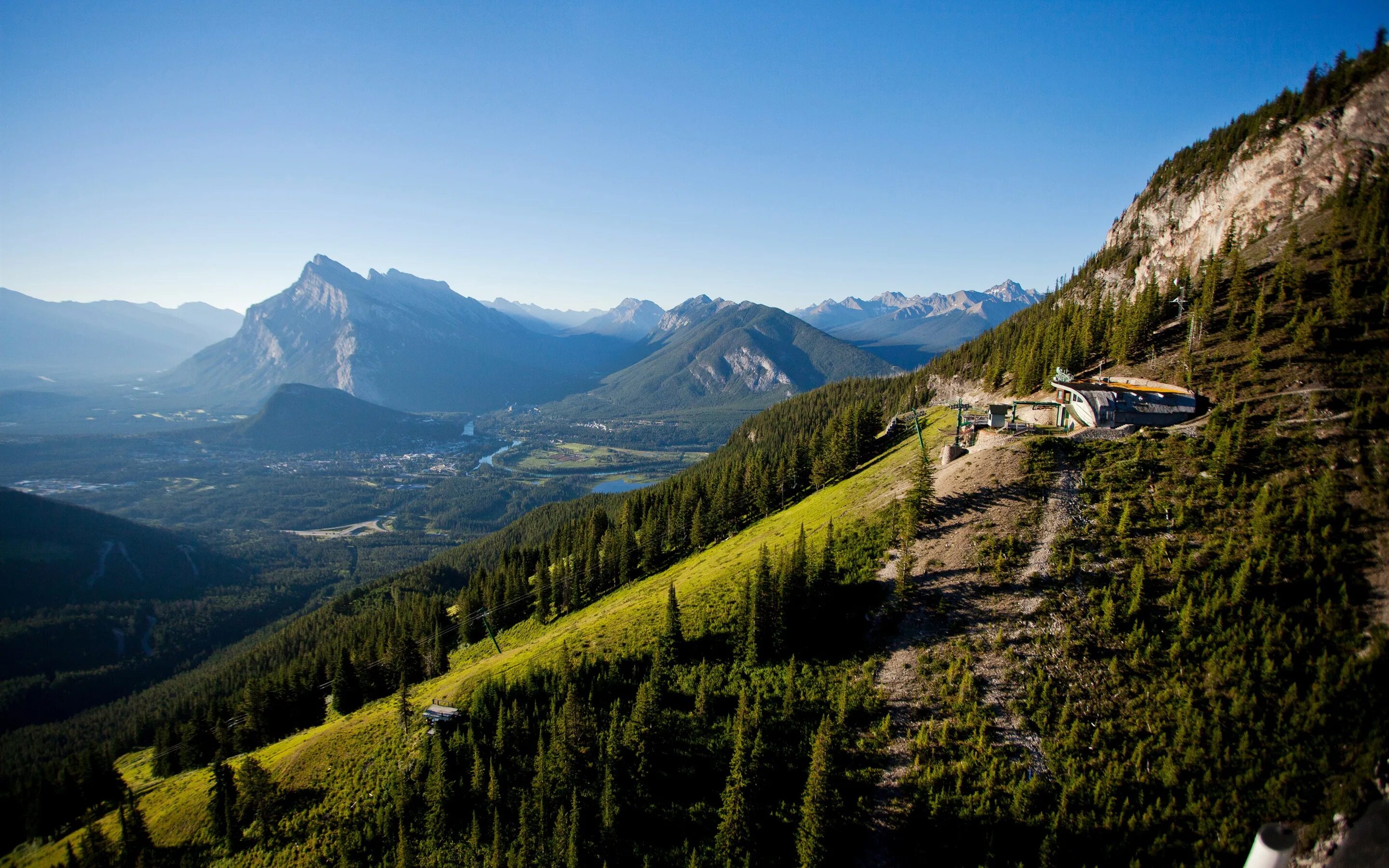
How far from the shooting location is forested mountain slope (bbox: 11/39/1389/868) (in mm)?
32125

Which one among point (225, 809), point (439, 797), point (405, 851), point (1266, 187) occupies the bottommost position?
point (225, 809)

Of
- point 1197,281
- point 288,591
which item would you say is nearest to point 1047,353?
point 1197,281

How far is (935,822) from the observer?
33406mm

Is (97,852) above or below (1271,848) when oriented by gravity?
below

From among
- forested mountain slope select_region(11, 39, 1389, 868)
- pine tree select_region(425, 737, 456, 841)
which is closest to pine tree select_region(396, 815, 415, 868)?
forested mountain slope select_region(11, 39, 1389, 868)

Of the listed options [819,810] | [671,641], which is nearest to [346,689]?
[671,641]

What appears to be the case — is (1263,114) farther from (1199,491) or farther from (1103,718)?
(1103,718)

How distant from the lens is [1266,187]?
3071 inches

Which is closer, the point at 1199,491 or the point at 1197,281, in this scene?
the point at 1199,491

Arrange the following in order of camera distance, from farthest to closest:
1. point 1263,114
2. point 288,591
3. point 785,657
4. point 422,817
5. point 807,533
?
point 288,591 < point 1263,114 < point 807,533 < point 785,657 < point 422,817

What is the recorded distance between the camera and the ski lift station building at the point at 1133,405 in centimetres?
5150

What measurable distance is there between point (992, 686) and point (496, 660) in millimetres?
54950

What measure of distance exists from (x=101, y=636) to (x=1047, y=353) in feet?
748

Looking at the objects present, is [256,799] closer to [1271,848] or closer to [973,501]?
[973,501]
